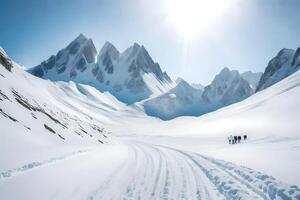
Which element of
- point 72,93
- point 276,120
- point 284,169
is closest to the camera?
point 284,169

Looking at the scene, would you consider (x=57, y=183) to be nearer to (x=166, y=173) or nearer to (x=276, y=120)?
(x=166, y=173)

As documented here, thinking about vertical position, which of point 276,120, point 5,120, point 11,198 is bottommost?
point 11,198

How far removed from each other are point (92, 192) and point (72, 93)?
195 m

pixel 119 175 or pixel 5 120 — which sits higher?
pixel 5 120

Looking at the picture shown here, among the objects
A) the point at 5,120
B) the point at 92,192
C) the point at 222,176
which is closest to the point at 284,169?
the point at 222,176

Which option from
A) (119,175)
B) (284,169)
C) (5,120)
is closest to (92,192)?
(119,175)

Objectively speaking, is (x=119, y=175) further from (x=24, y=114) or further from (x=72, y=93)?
(x=72, y=93)

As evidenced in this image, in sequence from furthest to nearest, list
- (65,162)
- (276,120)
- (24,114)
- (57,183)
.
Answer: (276,120), (24,114), (65,162), (57,183)

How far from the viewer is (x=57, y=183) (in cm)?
1049

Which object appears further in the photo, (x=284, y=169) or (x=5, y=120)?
(x=5, y=120)

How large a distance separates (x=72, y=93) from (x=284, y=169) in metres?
194

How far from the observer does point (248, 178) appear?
12.0 m

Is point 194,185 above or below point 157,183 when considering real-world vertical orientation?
above

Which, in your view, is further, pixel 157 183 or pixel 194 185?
pixel 157 183
